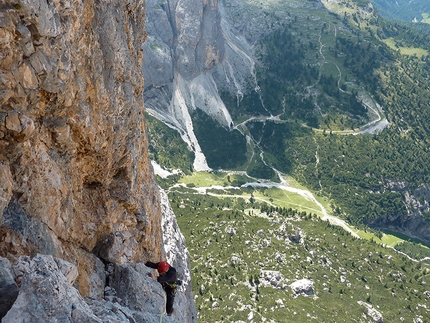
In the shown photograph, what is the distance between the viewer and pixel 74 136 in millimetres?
19766

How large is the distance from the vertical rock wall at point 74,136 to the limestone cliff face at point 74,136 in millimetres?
48

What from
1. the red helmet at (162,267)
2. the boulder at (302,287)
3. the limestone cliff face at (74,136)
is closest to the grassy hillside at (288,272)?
the boulder at (302,287)

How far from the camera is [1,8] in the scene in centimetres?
1340

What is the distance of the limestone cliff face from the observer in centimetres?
1466

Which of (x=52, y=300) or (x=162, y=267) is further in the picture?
(x=162, y=267)

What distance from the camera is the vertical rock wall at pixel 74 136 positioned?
14.7 m

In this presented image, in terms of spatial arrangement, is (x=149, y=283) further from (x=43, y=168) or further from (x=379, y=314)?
(x=379, y=314)

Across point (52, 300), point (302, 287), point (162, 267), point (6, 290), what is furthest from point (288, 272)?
point (6, 290)

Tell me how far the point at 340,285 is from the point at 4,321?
105 m

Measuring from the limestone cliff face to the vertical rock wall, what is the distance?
5 centimetres

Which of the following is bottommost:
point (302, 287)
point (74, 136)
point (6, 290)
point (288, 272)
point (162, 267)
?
point (288, 272)

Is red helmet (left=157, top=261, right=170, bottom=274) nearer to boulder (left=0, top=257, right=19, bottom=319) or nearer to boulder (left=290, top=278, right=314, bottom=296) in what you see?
boulder (left=0, top=257, right=19, bottom=319)

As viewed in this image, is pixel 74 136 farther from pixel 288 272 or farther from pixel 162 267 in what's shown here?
pixel 288 272

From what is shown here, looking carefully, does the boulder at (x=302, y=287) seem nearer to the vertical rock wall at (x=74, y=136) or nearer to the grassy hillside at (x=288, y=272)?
the grassy hillside at (x=288, y=272)
